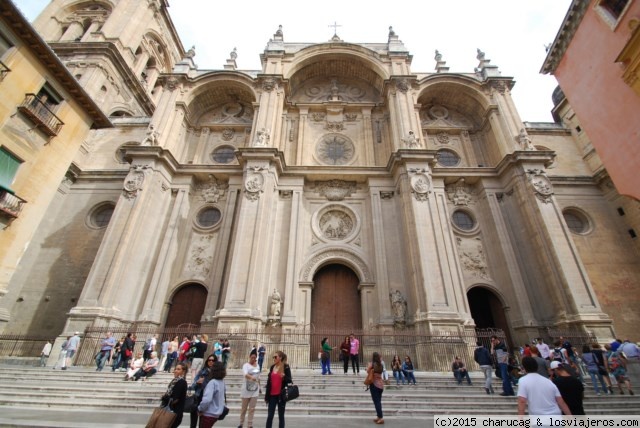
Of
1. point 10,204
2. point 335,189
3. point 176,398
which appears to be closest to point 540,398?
point 176,398

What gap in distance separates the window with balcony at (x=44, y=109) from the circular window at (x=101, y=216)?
7099 mm

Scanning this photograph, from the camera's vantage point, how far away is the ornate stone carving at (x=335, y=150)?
20156mm

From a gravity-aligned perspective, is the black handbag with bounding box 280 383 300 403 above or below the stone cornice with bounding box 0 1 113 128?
below

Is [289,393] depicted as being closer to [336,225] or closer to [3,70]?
[336,225]

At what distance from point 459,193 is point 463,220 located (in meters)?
1.72

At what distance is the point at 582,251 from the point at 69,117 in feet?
90.0

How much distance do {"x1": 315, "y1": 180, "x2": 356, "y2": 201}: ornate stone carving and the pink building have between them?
11443 millimetres

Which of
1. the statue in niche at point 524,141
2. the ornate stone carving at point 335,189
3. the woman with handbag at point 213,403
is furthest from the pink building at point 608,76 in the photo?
the woman with handbag at point 213,403

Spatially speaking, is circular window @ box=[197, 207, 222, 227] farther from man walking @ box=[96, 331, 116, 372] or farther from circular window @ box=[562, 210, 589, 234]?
circular window @ box=[562, 210, 589, 234]

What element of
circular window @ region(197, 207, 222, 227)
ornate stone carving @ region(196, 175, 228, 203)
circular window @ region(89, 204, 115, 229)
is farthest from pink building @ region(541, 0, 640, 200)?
circular window @ region(89, 204, 115, 229)

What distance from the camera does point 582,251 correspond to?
17.5 meters

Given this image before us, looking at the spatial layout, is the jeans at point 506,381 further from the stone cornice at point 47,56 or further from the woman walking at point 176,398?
the stone cornice at point 47,56

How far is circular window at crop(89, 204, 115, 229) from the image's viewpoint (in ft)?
61.0

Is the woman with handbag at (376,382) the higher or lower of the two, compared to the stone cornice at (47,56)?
lower
